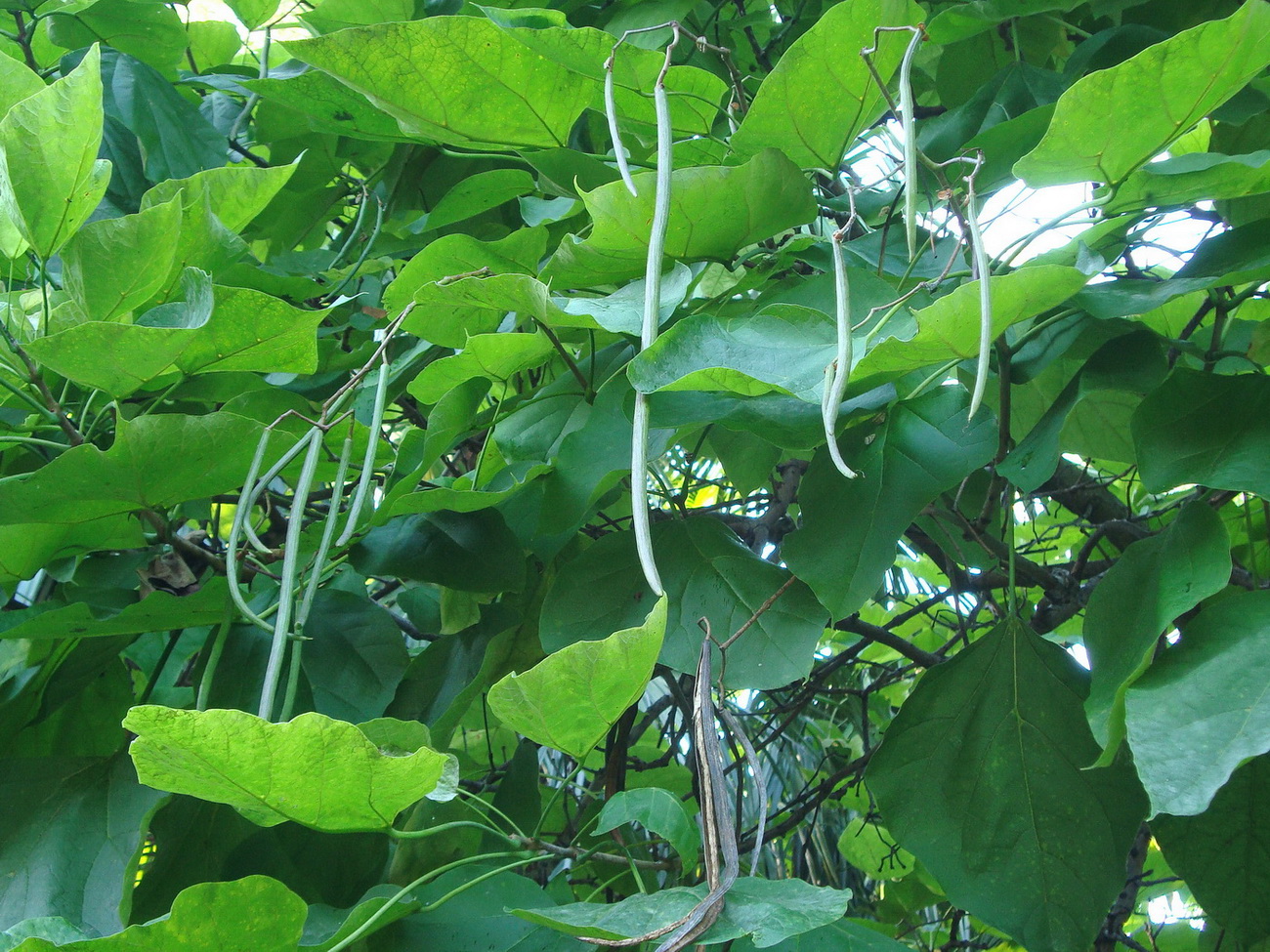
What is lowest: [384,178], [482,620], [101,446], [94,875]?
[94,875]

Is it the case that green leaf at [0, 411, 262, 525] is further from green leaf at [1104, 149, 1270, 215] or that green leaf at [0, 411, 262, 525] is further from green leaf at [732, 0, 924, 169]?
green leaf at [1104, 149, 1270, 215]

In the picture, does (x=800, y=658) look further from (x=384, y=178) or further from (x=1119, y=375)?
(x=384, y=178)

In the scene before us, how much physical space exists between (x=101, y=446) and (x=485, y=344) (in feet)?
0.91

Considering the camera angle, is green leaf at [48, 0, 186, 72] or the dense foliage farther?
green leaf at [48, 0, 186, 72]

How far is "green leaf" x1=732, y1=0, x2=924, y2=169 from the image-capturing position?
501 mm

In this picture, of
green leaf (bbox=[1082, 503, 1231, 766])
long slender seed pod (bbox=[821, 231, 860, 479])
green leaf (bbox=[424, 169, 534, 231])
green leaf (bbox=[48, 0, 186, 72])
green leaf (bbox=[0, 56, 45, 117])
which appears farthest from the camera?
green leaf (bbox=[48, 0, 186, 72])

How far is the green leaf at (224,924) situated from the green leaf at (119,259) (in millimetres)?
310

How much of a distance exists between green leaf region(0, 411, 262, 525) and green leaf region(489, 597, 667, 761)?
204mm

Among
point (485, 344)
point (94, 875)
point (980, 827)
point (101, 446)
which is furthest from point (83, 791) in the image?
point (980, 827)

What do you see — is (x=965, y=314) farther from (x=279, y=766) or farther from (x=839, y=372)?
(x=279, y=766)

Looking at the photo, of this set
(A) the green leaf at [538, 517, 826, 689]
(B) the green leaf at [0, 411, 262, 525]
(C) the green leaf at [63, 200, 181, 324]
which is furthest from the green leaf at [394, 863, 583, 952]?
(C) the green leaf at [63, 200, 181, 324]

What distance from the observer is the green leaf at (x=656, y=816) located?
45 cm

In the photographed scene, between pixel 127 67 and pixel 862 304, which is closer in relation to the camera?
pixel 862 304

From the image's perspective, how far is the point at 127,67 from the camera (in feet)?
2.65
